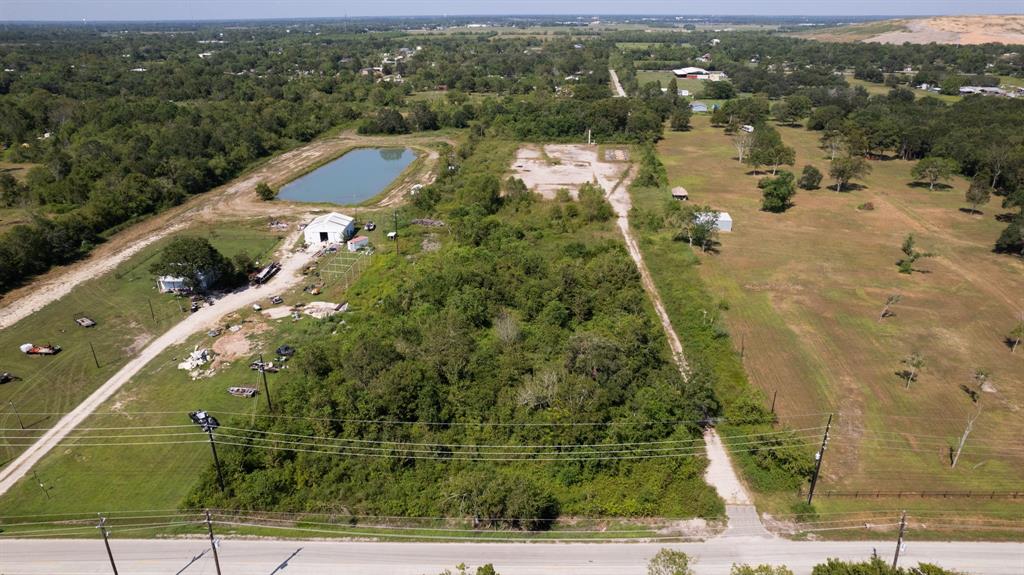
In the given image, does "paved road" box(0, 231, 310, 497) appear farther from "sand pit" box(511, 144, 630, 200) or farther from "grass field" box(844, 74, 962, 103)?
"grass field" box(844, 74, 962, 103)

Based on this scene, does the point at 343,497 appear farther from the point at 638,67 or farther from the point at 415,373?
the point at 638,67

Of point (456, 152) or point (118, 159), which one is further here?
point (456, 152)

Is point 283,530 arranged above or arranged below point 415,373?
below

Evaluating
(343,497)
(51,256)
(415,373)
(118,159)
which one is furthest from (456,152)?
(343,497)

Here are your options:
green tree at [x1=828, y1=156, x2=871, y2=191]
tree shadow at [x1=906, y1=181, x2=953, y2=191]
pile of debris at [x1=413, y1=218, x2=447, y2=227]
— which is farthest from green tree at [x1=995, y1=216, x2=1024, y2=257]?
pile of debris at [x1=413, y1=218, x2=447, y2=227]

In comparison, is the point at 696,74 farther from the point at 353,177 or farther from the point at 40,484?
the point at 40,484
